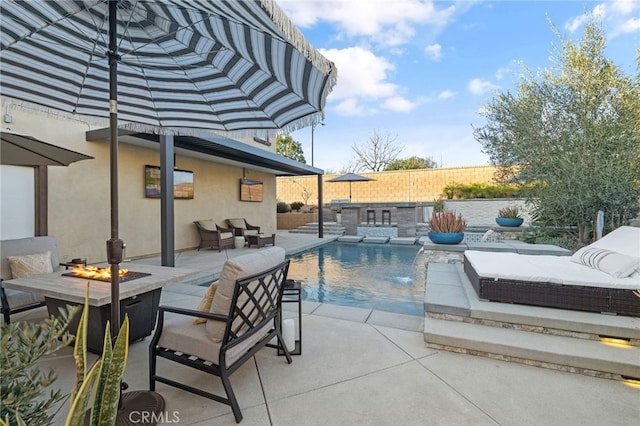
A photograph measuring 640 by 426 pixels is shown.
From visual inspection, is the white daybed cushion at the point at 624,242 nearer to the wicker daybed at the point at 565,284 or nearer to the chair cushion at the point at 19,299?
the wicker daybed at the point at 565,284

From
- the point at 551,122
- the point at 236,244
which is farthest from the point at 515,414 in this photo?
the point at 236,244

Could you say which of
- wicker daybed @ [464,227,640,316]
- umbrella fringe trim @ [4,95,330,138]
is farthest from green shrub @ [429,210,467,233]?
umbrella fringe trim @ [4,95,330,138]

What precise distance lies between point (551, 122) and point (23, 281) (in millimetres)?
8752

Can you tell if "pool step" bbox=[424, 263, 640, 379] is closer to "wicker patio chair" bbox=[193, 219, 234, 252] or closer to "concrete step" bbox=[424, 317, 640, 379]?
"concrete step" bbox=[424, 317, 640, 379]

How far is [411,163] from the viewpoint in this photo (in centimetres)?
2611

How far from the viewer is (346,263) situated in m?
7.64

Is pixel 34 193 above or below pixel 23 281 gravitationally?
above

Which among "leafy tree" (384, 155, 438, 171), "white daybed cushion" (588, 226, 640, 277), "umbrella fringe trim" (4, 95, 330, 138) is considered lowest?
"white daybed cushion" (588, 226, 640, 277)

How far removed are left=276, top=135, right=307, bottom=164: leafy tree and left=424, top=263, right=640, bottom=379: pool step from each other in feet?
74.3

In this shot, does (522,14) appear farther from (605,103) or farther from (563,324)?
(563,324)

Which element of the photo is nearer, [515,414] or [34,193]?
[515,414]

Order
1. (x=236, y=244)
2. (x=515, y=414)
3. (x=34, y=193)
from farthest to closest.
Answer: (x=236, y=244), (x=34, y=193), (x=515, y=414)

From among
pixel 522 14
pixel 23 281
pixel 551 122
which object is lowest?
pixel 23 281

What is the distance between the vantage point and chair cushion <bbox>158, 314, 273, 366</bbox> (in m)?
1.96
